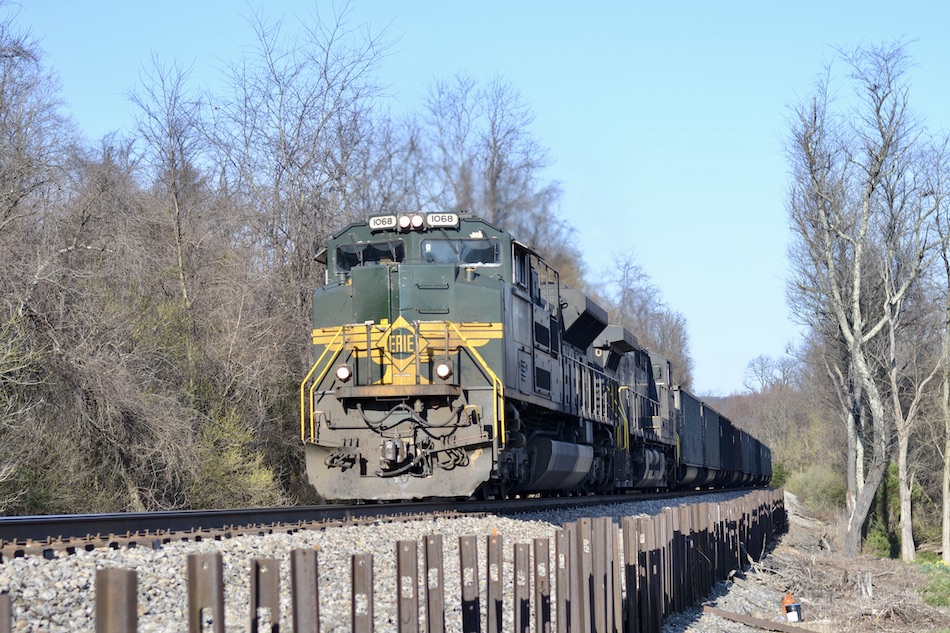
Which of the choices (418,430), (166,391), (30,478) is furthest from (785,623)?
(166,391)

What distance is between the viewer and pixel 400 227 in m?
13.4

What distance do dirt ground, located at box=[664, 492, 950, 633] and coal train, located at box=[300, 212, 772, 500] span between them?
9.80 ft

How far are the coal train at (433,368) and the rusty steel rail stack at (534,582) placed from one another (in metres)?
2.58

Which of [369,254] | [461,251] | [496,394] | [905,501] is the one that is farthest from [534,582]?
[905,501]

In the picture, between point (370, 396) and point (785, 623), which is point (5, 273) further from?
Result: point (785, 623)

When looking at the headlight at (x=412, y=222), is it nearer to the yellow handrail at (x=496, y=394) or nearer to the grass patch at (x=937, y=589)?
the yellow handrail at (x=496, y=394)

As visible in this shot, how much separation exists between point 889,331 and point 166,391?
1900 cm

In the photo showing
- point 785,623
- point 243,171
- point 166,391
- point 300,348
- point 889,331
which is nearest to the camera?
point 785,623

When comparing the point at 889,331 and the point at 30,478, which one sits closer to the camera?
the point at 30,478

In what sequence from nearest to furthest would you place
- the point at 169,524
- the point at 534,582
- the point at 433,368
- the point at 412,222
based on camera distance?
the point at 534,582 → the point at 169,524 → the point at 433,368 → the point at 412,222

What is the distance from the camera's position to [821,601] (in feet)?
41.4

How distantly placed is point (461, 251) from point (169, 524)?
5.41m

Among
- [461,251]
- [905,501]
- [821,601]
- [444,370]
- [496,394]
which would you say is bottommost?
[905,501]

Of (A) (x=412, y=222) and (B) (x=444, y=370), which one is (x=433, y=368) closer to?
(B) (x=444, y=370)
